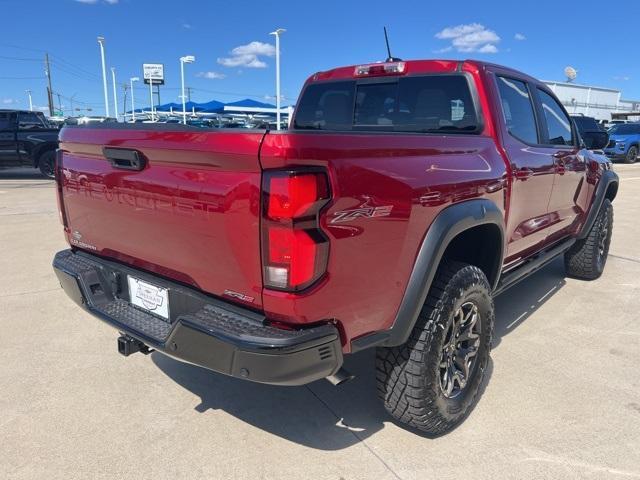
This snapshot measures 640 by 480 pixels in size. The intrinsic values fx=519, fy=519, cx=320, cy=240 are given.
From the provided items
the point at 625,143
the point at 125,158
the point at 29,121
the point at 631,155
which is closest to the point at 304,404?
the point at 125,158

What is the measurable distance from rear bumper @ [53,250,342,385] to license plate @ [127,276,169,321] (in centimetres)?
2

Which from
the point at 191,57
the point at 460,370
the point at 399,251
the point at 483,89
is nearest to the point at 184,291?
the point at 399,251

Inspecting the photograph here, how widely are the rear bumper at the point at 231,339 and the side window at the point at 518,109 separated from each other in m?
2.12

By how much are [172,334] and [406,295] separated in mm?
988

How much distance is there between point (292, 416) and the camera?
2.80 metres

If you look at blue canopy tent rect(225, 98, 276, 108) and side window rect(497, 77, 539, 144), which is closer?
side window rect(497, 77, 539, 144)

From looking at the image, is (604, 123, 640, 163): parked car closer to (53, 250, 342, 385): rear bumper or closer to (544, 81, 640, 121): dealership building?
(544, 81, 640, 121): dealership building

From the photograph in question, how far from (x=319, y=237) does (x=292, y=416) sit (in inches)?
53.9

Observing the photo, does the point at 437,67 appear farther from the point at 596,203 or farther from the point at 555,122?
the point at 596,203

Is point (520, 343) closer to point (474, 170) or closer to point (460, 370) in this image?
point (460, 370)

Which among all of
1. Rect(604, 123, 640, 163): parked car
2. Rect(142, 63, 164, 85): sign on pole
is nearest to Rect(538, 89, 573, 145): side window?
Rect(604, 123, 640, 163): parked car

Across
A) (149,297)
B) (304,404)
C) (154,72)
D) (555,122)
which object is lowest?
(304,404)

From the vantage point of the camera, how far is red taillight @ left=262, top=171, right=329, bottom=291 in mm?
1780

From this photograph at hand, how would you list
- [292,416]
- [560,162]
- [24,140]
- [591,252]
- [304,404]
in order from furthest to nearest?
[24,140] → [591,252] → [560,162] → [304,404] → [292,416]
